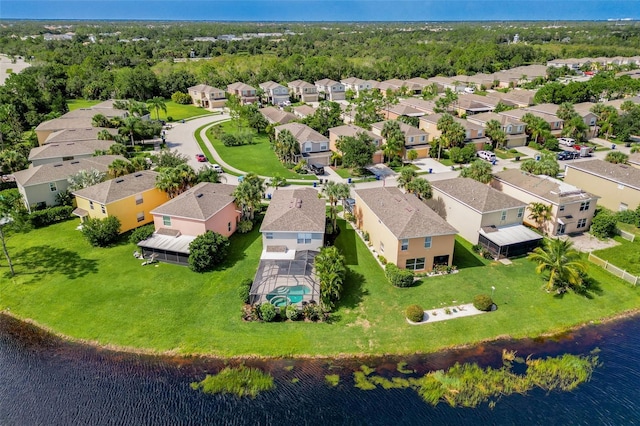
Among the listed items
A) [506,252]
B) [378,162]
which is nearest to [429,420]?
[506,252]

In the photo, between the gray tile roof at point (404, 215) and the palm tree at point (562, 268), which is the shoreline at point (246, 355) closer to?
the palm tree at point (562, 268)

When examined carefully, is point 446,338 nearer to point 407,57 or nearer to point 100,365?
point 100,365

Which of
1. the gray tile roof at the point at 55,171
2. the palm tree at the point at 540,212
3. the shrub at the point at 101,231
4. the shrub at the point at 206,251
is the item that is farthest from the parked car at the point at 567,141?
the gray tile roof at the point at 55,171

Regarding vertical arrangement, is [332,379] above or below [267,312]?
below

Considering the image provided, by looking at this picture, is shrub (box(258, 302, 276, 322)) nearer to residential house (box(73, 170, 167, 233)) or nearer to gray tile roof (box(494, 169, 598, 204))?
residential house (box(73, 170, 167, 233))

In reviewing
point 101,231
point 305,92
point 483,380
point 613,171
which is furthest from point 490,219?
point 305,92

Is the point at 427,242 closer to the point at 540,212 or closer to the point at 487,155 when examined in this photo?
the point at 540,212
